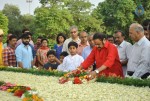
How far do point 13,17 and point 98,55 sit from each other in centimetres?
8300

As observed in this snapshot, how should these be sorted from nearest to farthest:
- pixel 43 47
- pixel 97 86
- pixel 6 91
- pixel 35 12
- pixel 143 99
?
pixel 143 99 < pixel 97 86 < pixel 6 91 < pixel 43 47 < pixel 35 12

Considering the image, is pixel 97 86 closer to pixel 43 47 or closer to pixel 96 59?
pixel 96 59

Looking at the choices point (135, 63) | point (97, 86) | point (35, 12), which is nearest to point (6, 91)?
point (97, 86)

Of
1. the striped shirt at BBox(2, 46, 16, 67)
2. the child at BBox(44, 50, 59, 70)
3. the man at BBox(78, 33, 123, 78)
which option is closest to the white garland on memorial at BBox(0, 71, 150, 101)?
the man at BBox(78, 33, 123, 78)

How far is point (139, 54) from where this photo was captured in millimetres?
8508

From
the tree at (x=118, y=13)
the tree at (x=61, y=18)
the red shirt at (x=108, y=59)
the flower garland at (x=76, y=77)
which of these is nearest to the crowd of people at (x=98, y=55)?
the red shirt at (x=108, y=59)

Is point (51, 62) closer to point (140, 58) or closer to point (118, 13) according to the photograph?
point (140, 58)

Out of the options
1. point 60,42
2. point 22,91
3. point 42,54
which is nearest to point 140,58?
point 22,91

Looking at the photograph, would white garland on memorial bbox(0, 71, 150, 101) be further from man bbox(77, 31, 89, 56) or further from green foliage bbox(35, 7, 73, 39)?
green foliage bbox(35, 7, 73, 39)

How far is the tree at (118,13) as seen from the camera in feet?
182

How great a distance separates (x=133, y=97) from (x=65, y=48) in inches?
223

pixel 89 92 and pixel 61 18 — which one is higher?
pixel 61 18

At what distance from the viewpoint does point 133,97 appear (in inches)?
271

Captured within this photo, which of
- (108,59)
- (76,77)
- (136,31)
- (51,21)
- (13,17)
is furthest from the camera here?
(13,17)
